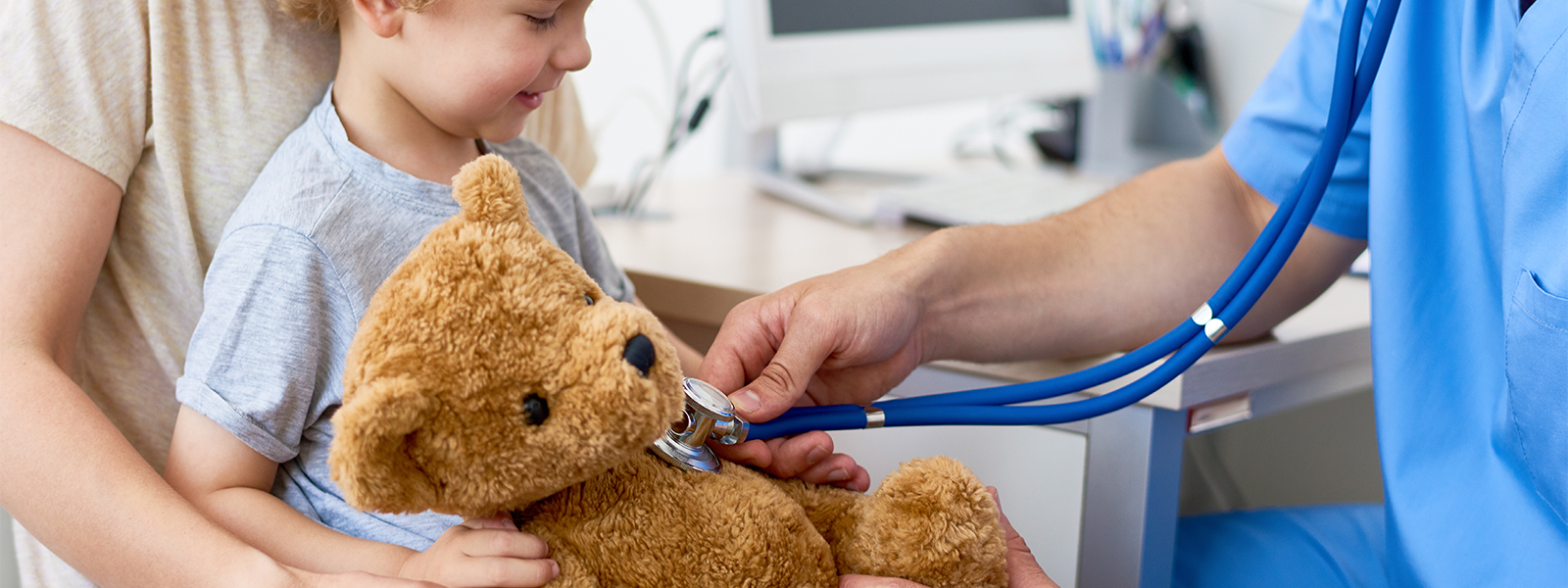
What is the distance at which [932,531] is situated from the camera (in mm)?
535

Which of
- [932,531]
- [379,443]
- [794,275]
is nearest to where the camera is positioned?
[379,443]

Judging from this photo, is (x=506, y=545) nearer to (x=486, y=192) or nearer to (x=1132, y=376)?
(x=486, y=192)

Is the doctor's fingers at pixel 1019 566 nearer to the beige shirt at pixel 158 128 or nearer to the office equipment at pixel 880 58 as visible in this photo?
the beige shirt at pixel 158 128

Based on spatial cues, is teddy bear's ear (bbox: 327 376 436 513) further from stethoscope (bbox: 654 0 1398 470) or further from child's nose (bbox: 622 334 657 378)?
stethoscope (bbox: 654 0 1398 470)

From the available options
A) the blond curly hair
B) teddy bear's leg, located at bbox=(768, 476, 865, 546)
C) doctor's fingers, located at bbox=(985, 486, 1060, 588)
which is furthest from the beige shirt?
doctor's fingers, located at bbox=(985, 486, 1060, 588)

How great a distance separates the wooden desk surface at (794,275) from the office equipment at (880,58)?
112 mm

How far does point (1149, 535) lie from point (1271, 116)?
350mm

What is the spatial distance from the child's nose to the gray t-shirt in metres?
0.24

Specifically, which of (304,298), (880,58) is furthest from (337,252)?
(880,58)

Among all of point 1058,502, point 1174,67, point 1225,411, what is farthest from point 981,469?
point 1174,67

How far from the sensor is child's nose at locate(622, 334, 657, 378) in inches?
17.6

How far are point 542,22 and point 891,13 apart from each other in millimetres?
879

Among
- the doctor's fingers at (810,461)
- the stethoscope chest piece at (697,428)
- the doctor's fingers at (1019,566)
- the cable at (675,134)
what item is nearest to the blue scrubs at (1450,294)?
the doctor's fingers at (1019,566)

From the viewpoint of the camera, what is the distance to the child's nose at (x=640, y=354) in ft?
1.47
